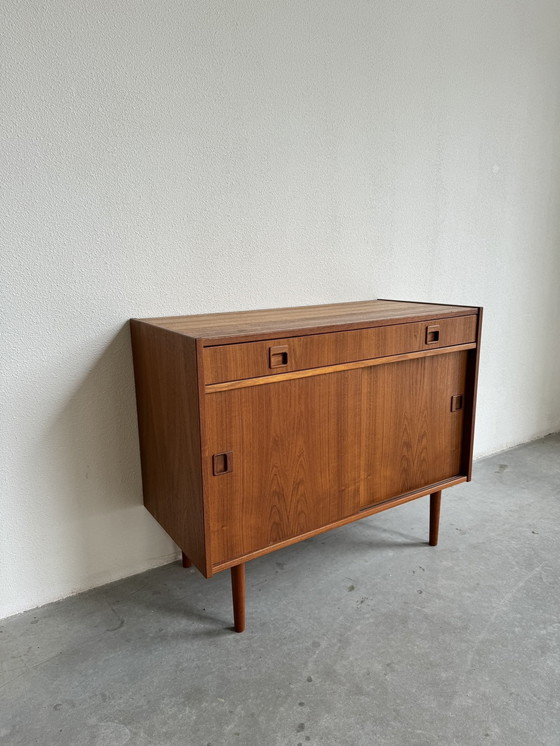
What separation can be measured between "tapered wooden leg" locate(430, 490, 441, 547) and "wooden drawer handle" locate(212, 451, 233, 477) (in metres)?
0.86

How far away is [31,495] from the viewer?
1.54 metres

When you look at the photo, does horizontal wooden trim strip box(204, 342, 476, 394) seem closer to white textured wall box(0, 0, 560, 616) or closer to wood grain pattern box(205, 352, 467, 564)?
wood grain pattern box(205, 352, 467, 564)

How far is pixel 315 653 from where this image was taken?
1.40 m

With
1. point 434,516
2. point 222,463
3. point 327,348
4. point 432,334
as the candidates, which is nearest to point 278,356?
point 327,348

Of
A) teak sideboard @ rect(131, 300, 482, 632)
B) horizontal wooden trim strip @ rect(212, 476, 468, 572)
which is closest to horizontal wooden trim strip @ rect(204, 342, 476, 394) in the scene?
teak sideboard @ rect(131, 300, 482, 632)

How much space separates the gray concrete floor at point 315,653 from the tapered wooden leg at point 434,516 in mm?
42

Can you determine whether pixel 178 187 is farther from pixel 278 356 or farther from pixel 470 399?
pixel 470 399

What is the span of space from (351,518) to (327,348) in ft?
1.74

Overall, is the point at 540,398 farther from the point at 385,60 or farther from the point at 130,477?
the point at 130,477

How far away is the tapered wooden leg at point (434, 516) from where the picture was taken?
1.88 meters

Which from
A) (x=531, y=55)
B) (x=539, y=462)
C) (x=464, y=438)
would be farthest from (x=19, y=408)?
(x=531, y=55)

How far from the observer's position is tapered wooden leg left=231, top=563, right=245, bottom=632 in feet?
4.69

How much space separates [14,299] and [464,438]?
146 centimetres

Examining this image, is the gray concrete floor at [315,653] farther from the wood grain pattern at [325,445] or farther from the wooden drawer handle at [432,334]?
the wooden drawer handle at [432,334]
